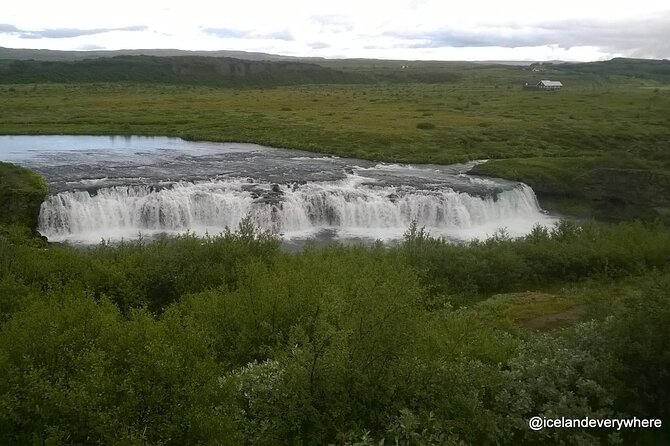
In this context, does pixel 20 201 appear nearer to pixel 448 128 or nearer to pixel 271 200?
pixel 271 200

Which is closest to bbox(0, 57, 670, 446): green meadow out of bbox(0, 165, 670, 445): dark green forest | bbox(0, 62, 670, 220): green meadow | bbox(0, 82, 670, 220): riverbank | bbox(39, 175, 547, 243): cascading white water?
bbox(0, 165, 670, 445): dark green forest

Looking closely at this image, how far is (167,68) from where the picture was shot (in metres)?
141

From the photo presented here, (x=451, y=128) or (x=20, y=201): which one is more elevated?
(x=451, y=128)

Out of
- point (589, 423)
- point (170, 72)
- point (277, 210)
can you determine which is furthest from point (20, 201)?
point (170, 72)

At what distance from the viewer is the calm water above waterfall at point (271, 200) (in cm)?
3334

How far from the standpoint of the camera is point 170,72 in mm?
139125

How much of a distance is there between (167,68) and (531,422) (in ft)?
465

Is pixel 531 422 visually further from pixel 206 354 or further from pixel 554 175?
pixel 554 175

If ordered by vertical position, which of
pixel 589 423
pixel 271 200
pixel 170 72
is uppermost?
pixel 170 72

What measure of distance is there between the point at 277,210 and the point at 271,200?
0.82 meters

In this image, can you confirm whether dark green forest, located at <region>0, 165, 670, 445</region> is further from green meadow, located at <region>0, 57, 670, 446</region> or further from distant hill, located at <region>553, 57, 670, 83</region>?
distant hill, located at <region>553, 57, 670, 83</region>

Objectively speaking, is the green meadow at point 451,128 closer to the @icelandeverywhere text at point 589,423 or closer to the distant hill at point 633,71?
the @icelandeverywhere text at point 589,423

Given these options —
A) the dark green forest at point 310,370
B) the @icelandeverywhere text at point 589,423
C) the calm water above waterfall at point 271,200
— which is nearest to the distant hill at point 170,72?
the calm water above waterfall at point 271,200

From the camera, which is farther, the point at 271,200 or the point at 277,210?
the point at 271,200
